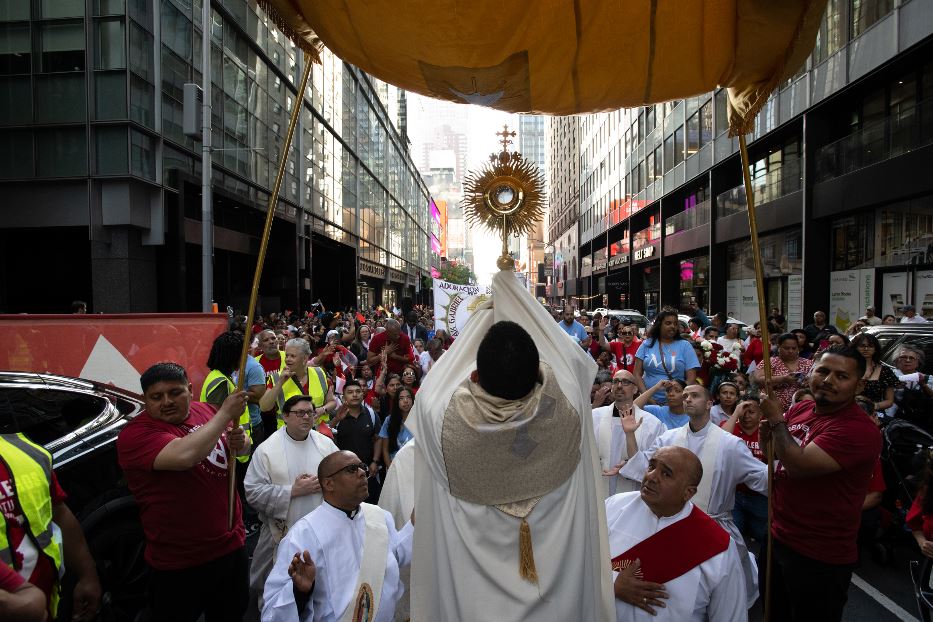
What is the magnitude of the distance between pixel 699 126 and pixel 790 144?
23.0 feet

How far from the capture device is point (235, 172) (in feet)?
64.5

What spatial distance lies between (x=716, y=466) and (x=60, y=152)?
57.8 ft

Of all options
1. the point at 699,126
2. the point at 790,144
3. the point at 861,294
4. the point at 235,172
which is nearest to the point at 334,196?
the point at 235,172

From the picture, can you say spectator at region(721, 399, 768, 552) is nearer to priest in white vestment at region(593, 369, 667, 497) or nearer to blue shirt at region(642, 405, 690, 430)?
blue shirt at region(642, 405, 690, 430)

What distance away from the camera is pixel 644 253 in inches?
1421

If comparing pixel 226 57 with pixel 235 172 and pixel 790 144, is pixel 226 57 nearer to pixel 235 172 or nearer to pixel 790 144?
pixel 235 172

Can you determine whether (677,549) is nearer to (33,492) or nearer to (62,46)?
(33,492)

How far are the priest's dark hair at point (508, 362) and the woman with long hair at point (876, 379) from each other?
537 centimetres

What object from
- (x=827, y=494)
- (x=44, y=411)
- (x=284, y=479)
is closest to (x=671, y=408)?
(x=827, y=494)

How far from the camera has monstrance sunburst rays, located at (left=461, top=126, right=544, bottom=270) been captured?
297 cm

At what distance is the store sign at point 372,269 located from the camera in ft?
129

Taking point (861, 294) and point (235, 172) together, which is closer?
point (861, 294)

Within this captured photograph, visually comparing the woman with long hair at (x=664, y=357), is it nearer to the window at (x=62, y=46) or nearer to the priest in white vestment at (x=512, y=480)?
the priest in white vestment at (x=512, y=480)

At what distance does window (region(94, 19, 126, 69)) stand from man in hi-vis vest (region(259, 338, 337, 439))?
12.7 meters
